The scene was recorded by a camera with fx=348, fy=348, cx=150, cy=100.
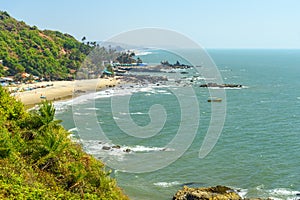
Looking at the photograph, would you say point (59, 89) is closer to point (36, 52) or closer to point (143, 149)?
point (36, 52)

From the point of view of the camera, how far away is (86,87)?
70438 mm

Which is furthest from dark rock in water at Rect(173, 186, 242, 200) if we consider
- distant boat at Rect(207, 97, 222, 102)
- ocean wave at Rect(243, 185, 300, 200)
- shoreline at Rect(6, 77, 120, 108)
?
distant boat at Rect(207, 97, 222, 102)

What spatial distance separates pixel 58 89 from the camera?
64.0m

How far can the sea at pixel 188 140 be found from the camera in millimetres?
24109

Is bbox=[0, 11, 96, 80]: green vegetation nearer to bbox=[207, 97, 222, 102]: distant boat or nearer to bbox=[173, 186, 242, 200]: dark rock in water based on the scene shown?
bbox=[207, 97, 222, 102]: distant boat

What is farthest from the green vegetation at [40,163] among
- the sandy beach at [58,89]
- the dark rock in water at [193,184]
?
the sandy beach at [58,89]

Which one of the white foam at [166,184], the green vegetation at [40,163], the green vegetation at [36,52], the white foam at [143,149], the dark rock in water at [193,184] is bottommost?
the dark rock in water at [193,184]

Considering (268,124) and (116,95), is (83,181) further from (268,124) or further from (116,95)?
(116,95)

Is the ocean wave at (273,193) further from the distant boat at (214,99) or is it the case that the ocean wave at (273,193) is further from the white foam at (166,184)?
the distant boat at (214,99)

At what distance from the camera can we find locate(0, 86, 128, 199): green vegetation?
30.5 feet

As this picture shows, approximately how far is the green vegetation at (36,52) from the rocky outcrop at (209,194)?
57.7m

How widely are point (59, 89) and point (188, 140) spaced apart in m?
36.6

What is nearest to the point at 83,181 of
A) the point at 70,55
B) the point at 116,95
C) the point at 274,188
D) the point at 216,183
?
the point at 216,183

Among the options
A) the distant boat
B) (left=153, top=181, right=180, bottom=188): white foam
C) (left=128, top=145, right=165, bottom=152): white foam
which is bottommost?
(left=153, top=181, right=180, bottom=188): white foam
